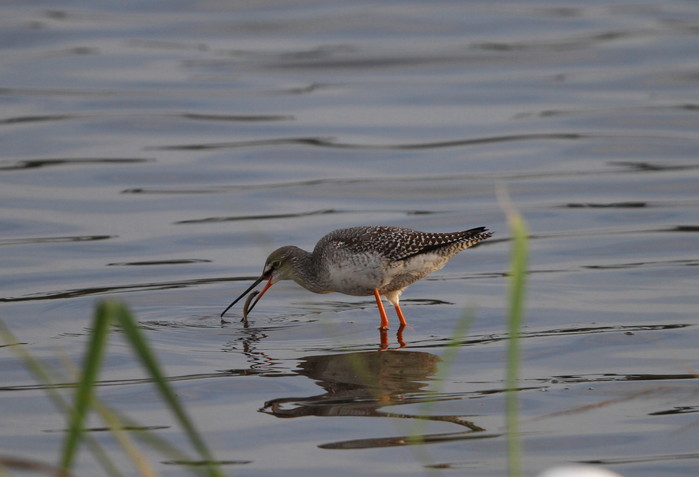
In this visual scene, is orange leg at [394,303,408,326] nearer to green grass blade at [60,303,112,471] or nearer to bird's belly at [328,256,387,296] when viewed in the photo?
bird's belly at [328,256,387,296]

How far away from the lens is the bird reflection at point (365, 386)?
712 centimetres

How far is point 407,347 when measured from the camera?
8805mm

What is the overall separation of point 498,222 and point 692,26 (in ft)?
36.9

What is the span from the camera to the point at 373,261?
31.0 feet

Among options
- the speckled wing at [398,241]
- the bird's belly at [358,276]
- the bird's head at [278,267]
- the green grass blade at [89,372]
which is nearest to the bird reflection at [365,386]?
the bird's belly at [358,276]

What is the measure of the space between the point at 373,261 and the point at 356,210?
406 centimetres

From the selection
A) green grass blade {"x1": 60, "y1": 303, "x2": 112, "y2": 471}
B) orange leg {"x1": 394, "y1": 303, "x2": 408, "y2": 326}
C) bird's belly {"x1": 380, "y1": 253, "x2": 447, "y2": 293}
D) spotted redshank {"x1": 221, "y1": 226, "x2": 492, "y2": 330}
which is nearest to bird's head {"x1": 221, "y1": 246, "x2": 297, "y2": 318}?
spotted redshank {"x1": 221, "y1": 226, "x2": 492, "y2": 330}

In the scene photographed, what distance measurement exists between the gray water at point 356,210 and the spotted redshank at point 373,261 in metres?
0.33

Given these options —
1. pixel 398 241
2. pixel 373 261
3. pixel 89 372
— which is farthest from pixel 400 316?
pixel 89 372

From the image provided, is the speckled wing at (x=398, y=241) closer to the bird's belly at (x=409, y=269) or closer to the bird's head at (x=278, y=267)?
the bird's belly at (x=409, y=269)

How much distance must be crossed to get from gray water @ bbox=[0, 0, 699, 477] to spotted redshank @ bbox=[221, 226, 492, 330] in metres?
0.33

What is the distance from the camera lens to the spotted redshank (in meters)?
9.48

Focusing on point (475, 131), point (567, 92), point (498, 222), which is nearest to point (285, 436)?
point (498, 222)

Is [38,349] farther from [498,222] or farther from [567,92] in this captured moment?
[567,92]
